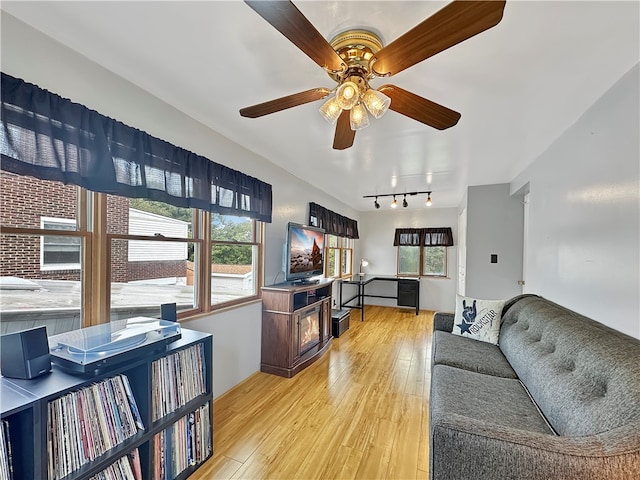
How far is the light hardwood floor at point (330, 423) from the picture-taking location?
1.71 m

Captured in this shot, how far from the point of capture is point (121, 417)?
1.34 m

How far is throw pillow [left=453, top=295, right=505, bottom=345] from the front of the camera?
8.10 feet

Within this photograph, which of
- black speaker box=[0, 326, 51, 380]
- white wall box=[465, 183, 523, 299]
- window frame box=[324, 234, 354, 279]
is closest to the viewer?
black speaker box=[0, 326, 51, 380]

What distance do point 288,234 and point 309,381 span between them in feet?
5.05

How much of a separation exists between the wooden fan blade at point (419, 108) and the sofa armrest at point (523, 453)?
4.45ft

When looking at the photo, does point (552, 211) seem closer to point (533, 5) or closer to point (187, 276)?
point (533, 5)

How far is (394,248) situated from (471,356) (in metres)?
4.70

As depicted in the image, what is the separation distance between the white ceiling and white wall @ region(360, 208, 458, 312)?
388 cm

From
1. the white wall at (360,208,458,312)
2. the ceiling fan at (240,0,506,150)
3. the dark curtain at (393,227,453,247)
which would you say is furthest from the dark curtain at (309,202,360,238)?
the ceiling fan at (240,0,506,150)

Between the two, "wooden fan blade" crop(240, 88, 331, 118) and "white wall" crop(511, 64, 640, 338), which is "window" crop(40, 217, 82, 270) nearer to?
"wooden fan blade" crop(240, 88, 331, 118)

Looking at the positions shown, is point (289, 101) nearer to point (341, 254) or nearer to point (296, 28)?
point (296, 28)

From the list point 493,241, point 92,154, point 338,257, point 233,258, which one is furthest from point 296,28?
point 338,257

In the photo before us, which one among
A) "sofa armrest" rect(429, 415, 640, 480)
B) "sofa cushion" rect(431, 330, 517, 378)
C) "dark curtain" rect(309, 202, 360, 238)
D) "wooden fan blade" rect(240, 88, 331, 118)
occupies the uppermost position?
"wooden fan blade" rect(240, 88, 331, 118)

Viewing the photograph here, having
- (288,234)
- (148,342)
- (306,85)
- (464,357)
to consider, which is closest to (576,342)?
(464,357)
